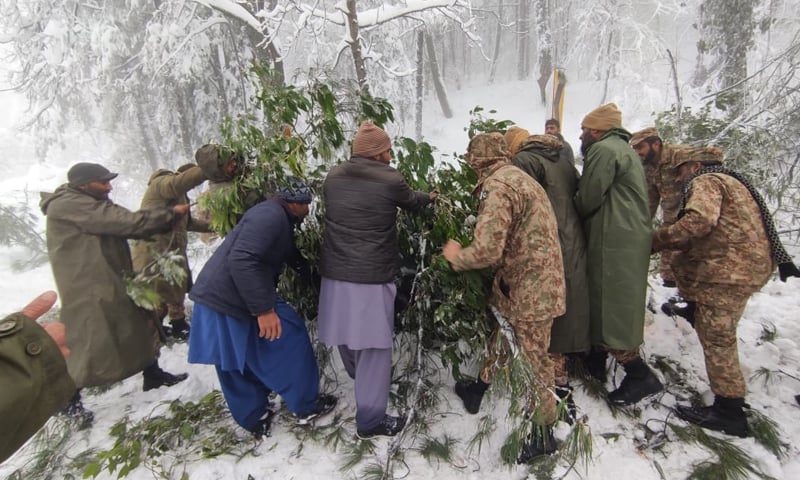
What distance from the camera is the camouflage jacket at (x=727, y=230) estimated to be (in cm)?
249

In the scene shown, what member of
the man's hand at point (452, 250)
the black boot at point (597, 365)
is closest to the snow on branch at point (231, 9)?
the man's hand at point (452, 250)

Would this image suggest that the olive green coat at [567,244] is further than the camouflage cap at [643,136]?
No

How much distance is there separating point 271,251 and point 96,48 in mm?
12256

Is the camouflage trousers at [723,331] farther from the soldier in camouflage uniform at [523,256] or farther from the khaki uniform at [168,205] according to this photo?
the khaki uniform at [168,205]

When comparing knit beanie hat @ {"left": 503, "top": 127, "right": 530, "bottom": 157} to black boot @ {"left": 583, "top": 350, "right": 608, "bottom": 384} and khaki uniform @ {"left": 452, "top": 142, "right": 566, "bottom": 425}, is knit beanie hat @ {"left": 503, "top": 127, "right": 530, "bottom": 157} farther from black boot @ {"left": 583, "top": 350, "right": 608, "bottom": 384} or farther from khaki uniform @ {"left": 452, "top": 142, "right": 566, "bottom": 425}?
black boot @ {"left": 583, "top": 350, "right": 608, "bottom": 384}

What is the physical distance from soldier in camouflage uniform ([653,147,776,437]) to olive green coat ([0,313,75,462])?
11.1 feet

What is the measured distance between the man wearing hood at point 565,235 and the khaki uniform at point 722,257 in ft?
2.09

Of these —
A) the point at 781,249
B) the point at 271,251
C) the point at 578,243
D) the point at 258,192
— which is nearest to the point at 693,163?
the point at 781,249

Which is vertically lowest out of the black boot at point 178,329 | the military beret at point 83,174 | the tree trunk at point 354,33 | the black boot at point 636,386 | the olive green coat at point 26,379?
the black boot at point 178,329

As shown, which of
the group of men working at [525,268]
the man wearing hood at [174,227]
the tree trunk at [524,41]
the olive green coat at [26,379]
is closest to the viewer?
the olive green coat at [26,379]

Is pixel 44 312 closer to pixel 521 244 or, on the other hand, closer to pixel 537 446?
pixel 521 244

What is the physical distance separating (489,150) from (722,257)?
5.80 feet

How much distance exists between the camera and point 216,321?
2549 mm

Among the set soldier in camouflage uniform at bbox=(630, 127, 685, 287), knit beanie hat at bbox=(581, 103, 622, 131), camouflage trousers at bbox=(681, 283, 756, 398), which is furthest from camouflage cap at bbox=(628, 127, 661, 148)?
camouflage trousers at bbox=(681, 283, 756, 398)
